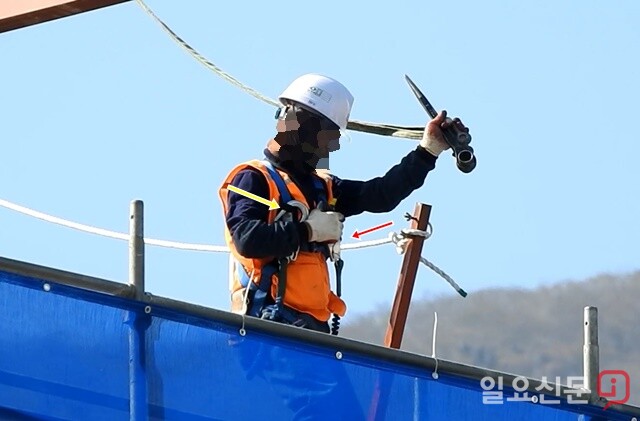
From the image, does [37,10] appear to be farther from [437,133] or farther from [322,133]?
[437,133]

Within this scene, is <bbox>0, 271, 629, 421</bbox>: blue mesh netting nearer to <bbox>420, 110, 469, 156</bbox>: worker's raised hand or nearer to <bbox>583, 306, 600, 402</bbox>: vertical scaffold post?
<bbox>583, 306, 600, 402</bbox>: vertical scaffold post

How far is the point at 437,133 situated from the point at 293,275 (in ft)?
2.95

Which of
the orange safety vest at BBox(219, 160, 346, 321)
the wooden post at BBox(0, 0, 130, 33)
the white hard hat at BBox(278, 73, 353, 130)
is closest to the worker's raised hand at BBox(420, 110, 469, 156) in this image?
the white hard hat at BBox(278, 73, 353, 130)

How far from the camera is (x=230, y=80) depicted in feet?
34.0

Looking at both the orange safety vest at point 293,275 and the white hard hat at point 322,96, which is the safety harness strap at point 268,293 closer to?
the orange safety vest at point 293,275

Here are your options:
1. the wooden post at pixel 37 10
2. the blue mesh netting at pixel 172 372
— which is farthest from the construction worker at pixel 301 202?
the wooden post at pixel 37 10

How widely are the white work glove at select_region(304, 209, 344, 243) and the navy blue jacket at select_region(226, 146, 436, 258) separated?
0.13 ft

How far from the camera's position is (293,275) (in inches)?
316

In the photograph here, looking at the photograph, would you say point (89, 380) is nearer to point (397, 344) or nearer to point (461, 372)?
point (461, 372)

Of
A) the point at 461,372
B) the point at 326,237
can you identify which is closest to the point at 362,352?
the point at 461,372

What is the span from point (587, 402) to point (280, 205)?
1497 millimetres

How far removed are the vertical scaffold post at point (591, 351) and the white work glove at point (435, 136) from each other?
3.55 feet

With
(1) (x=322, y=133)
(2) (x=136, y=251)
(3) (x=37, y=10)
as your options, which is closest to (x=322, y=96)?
(1) (x=322, y=133)

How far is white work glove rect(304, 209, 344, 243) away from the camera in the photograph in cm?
802
